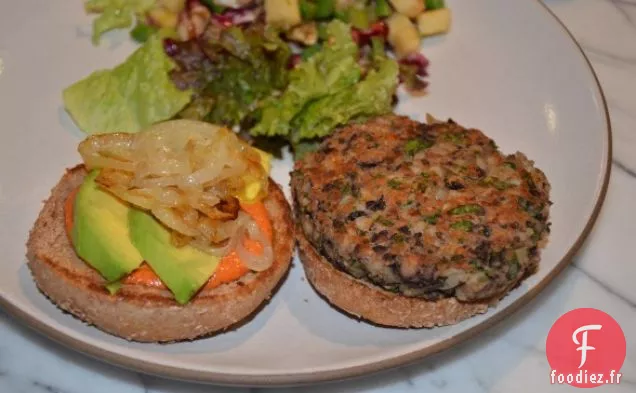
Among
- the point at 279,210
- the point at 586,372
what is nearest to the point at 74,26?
the point at 279,210

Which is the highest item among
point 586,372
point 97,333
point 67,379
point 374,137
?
point 374,137

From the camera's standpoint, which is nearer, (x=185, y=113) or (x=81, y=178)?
(x=81, y=178)

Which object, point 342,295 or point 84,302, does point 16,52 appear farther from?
point 342,295

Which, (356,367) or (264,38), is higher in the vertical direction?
(264,38)

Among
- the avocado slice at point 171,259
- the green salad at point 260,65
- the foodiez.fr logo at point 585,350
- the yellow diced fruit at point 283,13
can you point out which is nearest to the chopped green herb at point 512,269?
the foodiez.fr logo at point 585,350

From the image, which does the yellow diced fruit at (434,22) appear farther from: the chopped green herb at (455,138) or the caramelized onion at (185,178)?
the caramelized onion at (185,178)

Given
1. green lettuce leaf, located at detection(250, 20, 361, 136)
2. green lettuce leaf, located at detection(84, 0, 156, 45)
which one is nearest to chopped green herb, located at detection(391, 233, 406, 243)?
green lettuce leaf, located at detection(250, 20, 361, 136)
